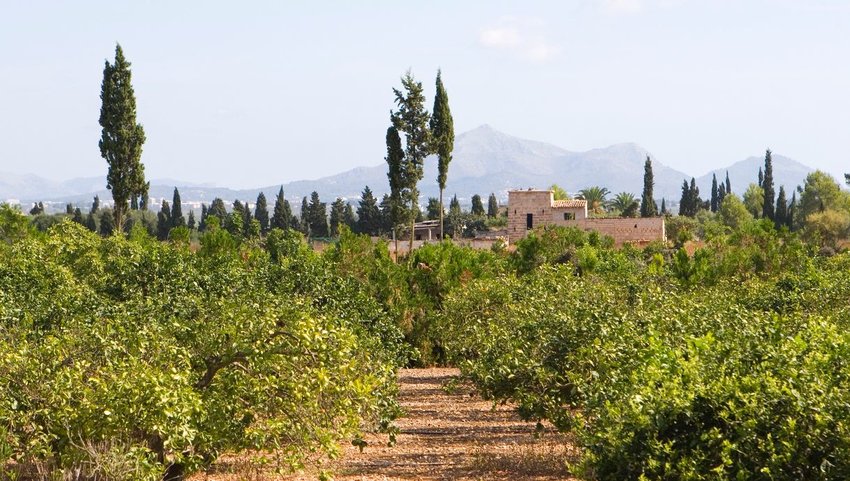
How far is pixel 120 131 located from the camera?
1902 inches

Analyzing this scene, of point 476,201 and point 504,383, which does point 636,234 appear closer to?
point 476,201

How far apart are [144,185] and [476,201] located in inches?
3080

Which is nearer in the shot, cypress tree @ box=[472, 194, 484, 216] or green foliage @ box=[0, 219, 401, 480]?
green foliage @ box=[0, 219, 401, 480]

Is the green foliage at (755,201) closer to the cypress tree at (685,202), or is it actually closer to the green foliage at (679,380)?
the cypress tree at (685,202)

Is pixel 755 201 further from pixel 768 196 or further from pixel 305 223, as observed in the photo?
pixel 305 223

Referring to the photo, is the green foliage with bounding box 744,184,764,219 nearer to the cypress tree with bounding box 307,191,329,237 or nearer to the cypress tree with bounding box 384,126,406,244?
the cypress tree with bounding box 307,191,329,237

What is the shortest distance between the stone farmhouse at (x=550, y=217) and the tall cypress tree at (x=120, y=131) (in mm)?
37069

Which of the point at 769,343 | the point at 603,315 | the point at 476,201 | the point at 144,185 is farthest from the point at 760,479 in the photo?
the point at 476,201

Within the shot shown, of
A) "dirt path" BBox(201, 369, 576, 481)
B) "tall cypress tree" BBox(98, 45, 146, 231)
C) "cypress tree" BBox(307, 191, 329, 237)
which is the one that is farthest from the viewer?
"cypress tree" BBox(307, 191, 329, 237)

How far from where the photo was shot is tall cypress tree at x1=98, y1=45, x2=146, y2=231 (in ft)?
159

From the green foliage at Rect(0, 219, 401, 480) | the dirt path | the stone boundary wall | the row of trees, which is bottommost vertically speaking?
the dirt path

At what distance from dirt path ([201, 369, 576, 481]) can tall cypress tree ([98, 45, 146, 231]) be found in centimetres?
2478

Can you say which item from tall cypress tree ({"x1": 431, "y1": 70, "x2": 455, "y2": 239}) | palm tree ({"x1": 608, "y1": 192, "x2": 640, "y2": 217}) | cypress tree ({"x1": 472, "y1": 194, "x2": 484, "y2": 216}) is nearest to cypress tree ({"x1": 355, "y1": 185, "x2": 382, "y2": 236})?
cypress tree ({"x1": 472, "y1": 194, "x2": 484, "y2": 216})

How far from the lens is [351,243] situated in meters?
35.9
